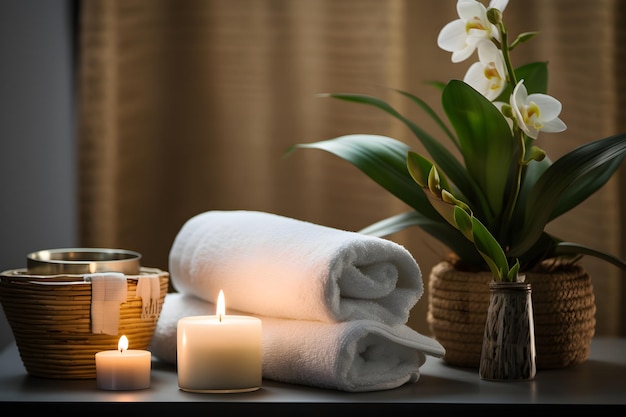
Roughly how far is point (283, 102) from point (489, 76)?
0.45 m

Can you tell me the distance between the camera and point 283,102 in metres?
1.37

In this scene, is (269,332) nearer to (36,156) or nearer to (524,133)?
(524,133)

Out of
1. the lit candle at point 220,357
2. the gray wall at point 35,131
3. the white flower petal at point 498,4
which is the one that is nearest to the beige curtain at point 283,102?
the gray wall at point 35,131

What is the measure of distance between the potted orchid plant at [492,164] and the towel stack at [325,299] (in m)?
0.09

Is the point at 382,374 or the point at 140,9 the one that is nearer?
the point at 382,374

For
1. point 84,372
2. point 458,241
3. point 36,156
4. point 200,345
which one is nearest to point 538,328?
point 458,241

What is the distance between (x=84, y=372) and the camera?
0.94 meters

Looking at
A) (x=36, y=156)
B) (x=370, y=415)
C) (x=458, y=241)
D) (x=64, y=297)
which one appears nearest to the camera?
(x=370, y=415)

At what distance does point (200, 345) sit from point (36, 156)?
22.0 inches

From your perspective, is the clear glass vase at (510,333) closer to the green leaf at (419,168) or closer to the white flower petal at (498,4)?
the green leaf at (419,168)

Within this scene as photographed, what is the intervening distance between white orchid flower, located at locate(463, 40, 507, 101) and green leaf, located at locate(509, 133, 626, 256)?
0.10 meters

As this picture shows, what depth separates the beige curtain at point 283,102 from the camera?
1352 millimetres

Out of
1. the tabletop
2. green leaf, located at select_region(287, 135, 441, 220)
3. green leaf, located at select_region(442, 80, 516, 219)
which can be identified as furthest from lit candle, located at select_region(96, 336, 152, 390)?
green leaf, located at select_region(442, 80, 516, 219)

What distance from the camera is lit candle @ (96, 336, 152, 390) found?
884 mm
